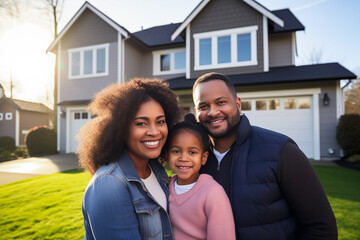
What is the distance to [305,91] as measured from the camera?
9.59 meters

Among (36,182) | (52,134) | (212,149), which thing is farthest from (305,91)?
(52,134)

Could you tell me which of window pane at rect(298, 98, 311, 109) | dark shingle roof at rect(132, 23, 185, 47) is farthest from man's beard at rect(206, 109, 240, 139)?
dark shingle roof at rect(132, 23, 185, 47)

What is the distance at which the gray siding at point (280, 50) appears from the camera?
36.8 feet

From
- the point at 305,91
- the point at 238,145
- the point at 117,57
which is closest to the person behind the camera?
the point at 238,145

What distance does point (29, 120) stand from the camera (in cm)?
2667

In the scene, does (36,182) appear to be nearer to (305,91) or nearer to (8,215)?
(8,215)

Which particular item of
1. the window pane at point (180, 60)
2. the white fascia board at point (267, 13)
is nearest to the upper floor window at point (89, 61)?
the window pane at point (180, 60)

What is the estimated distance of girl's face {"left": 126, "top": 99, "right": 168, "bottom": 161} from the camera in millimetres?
1793

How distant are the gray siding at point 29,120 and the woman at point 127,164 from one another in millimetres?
28395

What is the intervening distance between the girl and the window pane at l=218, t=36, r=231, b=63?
958 centimetres

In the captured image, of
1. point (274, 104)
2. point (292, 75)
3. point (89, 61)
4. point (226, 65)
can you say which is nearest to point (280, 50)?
point (292, 75)

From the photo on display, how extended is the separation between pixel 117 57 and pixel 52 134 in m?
6.08

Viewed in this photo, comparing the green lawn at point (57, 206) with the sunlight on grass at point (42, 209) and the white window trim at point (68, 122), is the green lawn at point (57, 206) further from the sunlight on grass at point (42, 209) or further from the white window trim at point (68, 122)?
the white window trim at point (68, 122)

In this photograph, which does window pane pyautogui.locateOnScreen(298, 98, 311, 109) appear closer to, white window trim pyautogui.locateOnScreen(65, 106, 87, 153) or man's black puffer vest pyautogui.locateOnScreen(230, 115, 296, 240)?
Answer: man's black puffer vest pyautogui.locateOnScreen(230, 115, 296, 240)
